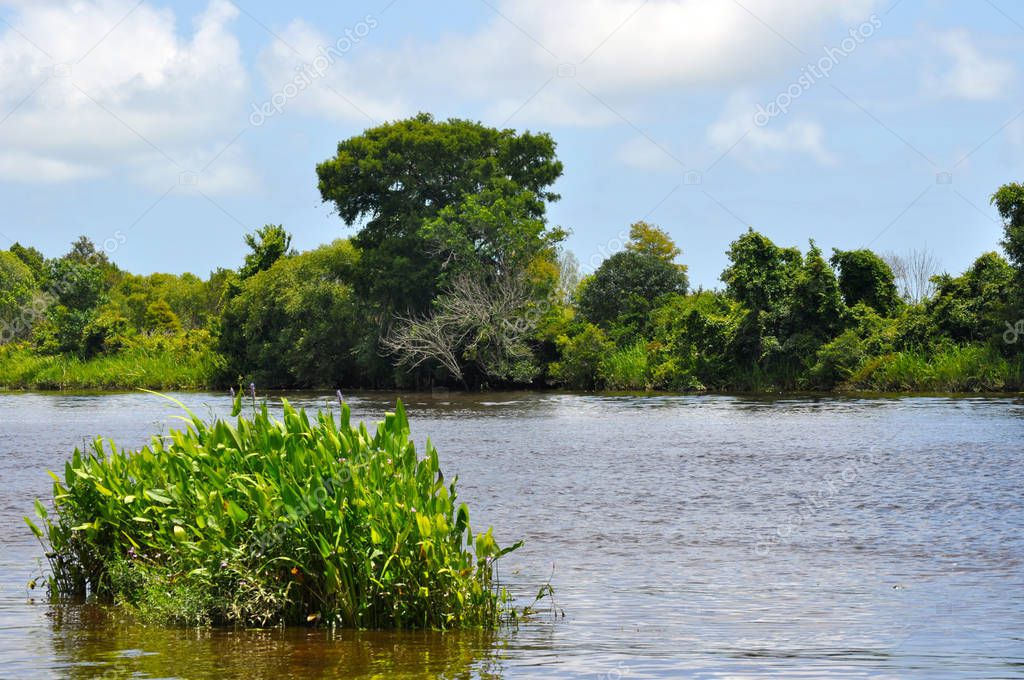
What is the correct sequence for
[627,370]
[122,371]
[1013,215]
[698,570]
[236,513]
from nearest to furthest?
[236,513]
[698,570]
[1013,215]
[627,370]
[122,371]

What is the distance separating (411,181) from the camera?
198 feet

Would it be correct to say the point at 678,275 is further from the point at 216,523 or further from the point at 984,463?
the point at 216,523

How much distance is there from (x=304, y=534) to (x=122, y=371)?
6673cm

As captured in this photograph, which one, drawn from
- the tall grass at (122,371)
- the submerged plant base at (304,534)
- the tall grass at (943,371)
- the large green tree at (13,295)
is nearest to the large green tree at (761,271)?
the tall grass at (943,371)

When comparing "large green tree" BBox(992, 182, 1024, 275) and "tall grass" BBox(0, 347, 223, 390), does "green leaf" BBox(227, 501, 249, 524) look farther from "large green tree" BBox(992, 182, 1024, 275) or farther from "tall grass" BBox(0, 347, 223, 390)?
"tall grass" BBox(0, 347, 223, 390)

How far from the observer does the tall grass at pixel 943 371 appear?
43031mm

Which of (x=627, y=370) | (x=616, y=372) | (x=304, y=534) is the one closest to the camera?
(x=304, y=534)

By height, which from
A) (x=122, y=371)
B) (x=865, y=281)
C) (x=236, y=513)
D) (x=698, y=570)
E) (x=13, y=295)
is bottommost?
(x=698, y=570)

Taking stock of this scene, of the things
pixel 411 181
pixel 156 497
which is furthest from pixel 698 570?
pixel 411 181

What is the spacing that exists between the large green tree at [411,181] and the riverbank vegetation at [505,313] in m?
0.11

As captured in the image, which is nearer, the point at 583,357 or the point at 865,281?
the point at 865,281

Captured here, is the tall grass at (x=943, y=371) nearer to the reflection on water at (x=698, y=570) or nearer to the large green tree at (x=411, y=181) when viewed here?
the reflection on water at (x=698, y=570)

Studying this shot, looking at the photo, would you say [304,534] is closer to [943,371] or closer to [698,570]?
[698,570]

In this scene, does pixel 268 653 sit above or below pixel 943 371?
below
